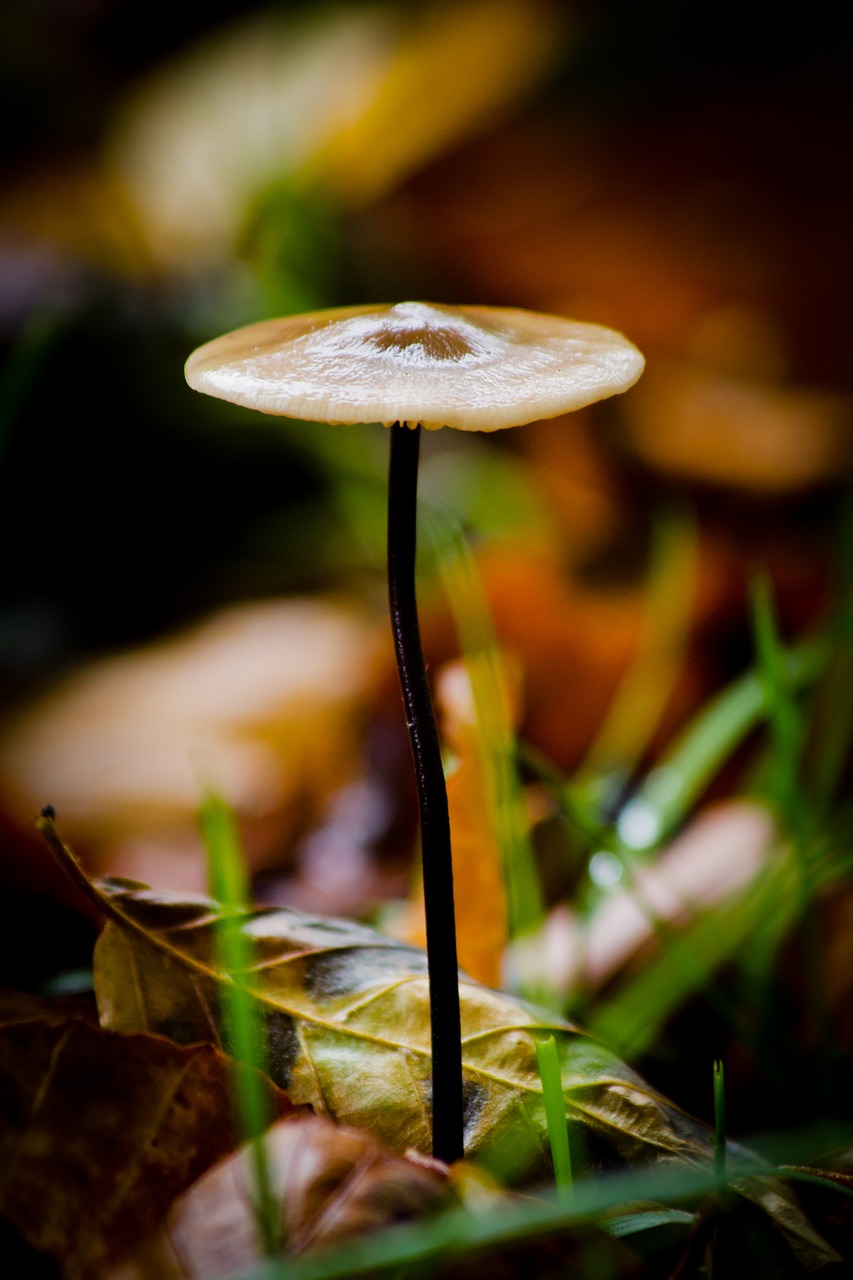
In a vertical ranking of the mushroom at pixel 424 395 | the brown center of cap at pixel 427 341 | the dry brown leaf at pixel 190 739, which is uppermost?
the brown center of cap at pixel 427 341

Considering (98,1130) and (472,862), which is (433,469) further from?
(98,1130)

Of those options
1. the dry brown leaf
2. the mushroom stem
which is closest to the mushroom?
the mushroom stem

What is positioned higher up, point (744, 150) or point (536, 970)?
point (744, 150)

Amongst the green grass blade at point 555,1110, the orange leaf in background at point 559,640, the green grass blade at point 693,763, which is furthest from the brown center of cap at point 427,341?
the orange leaf in background at point 559,640

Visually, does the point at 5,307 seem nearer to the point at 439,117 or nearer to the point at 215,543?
the point at 215,543

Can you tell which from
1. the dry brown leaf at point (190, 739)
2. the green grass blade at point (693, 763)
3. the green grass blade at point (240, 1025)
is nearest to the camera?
the green grass blade at point (240, 1025)

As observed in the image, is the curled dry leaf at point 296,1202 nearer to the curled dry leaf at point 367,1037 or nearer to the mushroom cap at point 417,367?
the curled dry leaf at point 367,1037

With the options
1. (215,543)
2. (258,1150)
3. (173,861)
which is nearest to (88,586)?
(215,543)
